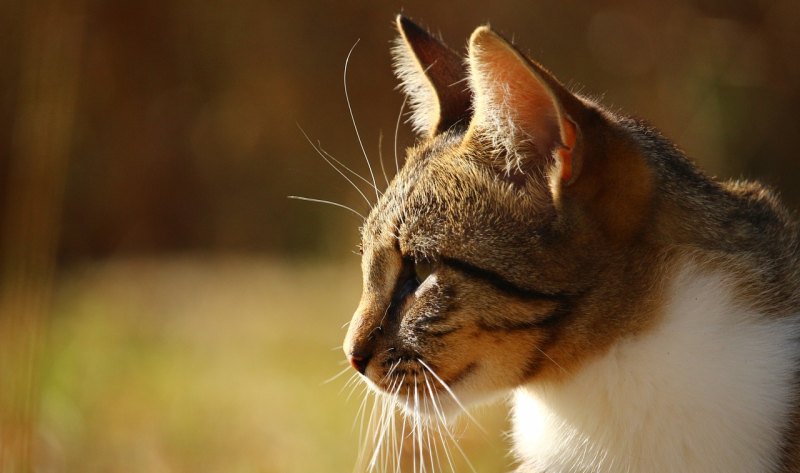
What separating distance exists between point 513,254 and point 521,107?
34 centimetres

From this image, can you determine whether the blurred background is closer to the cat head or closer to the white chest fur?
the cat head

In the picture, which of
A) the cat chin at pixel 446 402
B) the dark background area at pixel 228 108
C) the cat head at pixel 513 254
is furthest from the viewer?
the dark background area at pixel 228 108

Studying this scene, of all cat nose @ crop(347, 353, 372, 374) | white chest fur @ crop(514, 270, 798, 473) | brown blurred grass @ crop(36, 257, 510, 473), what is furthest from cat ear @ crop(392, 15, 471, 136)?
brown blurred grass @ crop(36, 257, 510, 473)

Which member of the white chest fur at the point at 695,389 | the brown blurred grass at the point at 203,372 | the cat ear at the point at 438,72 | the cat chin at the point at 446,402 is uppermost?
the cat ear at the point at 438,72

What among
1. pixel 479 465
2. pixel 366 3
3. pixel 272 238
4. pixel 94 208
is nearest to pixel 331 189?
pixel 272 238

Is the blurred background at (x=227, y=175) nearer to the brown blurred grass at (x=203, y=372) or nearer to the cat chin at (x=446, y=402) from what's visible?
the brown blurred grass at (x=203, y=372)

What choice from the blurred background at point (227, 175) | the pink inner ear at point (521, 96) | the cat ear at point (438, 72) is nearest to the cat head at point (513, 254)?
the pink inner ear at point (521, 96)

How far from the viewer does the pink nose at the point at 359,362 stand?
8.21 ft

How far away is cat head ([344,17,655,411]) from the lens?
2326 millimetres

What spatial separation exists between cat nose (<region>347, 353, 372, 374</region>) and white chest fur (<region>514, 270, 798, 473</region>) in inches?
19.8

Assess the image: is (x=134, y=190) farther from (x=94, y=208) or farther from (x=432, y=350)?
(x=432, y=350)

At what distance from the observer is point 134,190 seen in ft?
26.9

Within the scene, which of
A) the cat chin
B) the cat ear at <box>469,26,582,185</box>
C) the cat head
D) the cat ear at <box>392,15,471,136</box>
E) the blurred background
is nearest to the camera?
the cat ear at <box>469,26,582,185</box>

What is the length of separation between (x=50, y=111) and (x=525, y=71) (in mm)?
1653
